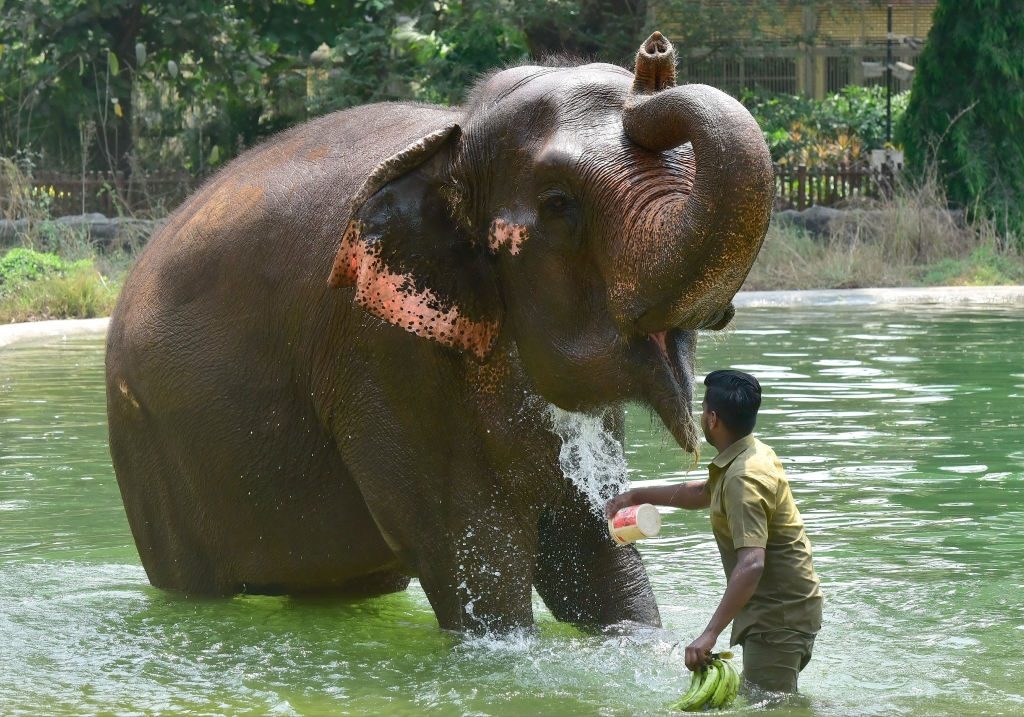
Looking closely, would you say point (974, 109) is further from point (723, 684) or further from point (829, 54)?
point (723, 684)

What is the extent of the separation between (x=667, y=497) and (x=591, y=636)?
2.89 feet

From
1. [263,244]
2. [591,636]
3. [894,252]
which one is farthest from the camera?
[894,252]

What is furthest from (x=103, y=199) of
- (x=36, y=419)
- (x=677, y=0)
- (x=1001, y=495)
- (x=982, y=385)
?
(x=1001, y=495)

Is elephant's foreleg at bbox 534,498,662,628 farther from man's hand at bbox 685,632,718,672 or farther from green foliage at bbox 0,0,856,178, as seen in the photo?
green foliage at bbox 0,0,856,178

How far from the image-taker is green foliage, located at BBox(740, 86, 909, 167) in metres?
27.7

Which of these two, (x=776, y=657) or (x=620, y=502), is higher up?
(x=620, y=502)

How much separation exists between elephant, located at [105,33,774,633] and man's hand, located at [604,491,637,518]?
0.85 feet

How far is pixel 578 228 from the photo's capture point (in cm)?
449

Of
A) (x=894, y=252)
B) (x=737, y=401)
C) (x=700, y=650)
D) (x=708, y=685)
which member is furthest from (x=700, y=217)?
(x=894, y=252)

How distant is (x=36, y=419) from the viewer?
36.4ft

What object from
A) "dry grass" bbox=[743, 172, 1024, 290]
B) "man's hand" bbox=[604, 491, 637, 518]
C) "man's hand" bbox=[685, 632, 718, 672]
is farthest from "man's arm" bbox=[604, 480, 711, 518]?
"dry grass" bbox=[743, 172, 1024, 290]

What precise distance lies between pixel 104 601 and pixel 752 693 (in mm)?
2932

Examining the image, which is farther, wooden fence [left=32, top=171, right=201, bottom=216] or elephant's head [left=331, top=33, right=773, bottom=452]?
wooden fence [left=32, top=171, right=201, bottom=216]

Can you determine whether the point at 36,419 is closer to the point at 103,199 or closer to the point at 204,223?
the point at 204,223
